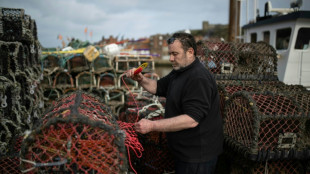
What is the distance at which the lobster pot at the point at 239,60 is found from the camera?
3.22m

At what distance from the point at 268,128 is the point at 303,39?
4376 mm

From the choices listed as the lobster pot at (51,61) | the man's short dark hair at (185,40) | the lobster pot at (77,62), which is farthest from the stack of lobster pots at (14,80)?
the lobster pot at (51,61)

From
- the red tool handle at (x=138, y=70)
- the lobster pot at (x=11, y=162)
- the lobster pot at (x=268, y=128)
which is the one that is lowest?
the lobster pot at (x=11, y=162)

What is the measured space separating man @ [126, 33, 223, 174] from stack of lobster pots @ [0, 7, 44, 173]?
1567 mm

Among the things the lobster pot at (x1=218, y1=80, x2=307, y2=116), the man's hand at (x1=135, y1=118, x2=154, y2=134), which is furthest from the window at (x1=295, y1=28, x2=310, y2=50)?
the man's hand at (x1=135, y1=118, x2=154, y2=134)

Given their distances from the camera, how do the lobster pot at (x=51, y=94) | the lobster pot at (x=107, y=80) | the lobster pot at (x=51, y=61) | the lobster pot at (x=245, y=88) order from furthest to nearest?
1. the lobster pot at (x=51, y=61)
2. the lobster pot at (x=107, y=80)
3. the lobster pot at (x=51, y=94)
4. the lobster pot at (x=245, y=88)

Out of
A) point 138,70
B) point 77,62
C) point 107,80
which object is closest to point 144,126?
point 138,70

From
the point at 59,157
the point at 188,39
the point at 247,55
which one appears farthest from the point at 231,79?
the point at 59,157

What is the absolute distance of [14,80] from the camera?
2.66m

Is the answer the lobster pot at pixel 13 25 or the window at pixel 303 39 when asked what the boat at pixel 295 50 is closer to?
the window at pixel 303 39

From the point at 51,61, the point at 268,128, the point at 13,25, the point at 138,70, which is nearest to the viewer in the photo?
the point at 268,128

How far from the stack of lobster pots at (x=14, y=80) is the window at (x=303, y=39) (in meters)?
5.74

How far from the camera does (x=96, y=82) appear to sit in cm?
631

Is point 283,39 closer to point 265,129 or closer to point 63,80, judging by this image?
point 265,129
